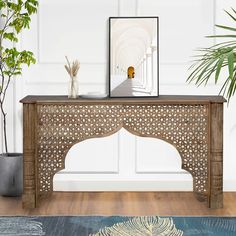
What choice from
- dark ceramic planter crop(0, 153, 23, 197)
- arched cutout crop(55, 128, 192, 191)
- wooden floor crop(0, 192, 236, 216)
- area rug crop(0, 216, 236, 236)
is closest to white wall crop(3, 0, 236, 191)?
arched cutout crop(55, 128, 192, 191)

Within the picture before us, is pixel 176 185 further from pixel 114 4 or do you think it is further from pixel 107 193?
pixel 114 4

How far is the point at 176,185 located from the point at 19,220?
1398 mm

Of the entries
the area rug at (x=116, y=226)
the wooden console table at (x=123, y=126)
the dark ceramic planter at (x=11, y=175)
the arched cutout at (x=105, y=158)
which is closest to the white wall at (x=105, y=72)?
the arched cutout at (x=105, y=158)

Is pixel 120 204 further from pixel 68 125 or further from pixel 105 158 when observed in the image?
pixel 68 125

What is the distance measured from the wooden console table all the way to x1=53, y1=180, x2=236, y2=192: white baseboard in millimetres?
470

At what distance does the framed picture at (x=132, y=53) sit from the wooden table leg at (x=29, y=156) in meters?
0.67

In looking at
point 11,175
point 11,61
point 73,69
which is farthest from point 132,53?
point 11,175

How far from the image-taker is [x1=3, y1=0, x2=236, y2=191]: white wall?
4.82 m

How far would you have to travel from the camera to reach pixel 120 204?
4492 millimetres

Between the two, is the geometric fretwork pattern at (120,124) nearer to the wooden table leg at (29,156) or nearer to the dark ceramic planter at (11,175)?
the wooden table leg at (29,156)

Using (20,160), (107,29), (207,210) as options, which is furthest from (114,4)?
(207,210)

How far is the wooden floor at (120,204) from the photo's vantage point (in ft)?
14.0

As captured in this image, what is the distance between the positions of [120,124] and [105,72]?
63cm

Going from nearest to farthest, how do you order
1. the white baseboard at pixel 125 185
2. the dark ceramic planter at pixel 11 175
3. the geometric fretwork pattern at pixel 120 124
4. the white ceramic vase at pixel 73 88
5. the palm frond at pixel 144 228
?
the palm frond at pixel 144 228 → the geometric fretwork pattern at pixel 120 124 → the white ceramic vase at pixel 73 88 → the dark ceramic planter at pixel 11 175 → the white baseboard at pixel 125 185
